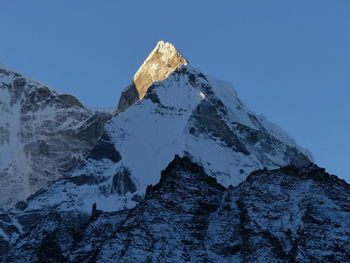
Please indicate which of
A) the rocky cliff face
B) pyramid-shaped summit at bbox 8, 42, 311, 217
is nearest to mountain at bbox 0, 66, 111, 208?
pyramid-shaped summit at bbox 8, 42, 311, 217

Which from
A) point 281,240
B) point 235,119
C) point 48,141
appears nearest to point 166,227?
point 281,240

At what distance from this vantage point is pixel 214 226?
59.5 meters

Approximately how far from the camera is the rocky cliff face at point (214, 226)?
2175 inches

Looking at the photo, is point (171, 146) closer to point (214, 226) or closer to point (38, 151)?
point (38, 151)

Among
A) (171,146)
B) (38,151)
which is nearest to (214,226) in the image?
(171,146)

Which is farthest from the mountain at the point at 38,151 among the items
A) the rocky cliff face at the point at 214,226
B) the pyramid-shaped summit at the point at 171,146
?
the rocky cliff face at the point at 214,226

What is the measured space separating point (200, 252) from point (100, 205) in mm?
83749

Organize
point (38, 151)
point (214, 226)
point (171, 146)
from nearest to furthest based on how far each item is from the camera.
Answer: point (214, 226)
point (171, 146)
point (38, 151)

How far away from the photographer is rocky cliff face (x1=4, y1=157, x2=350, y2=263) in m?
55.2

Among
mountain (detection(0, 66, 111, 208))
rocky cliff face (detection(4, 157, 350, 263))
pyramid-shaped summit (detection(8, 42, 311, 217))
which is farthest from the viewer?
mountain (detection(0, 66, 111, 208))

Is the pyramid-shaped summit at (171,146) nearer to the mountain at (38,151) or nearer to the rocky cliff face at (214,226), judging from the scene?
the mountain at (38,151)

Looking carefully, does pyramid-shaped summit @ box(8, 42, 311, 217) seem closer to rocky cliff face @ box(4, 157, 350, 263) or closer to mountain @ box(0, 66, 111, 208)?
mountain @ box(0, 66, 111, 208)

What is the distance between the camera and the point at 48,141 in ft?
636

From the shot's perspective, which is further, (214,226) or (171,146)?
(171,146)
